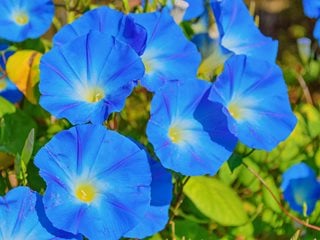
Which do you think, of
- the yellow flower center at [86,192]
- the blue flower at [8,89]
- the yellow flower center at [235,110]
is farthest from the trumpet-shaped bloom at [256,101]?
the blue flower at [8,89]

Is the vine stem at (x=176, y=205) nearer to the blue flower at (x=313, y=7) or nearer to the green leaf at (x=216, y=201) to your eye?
the green leaf at (x=216, y=201)

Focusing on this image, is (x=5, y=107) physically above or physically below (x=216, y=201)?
above

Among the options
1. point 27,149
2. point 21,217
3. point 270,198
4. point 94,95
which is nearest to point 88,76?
point 94,95

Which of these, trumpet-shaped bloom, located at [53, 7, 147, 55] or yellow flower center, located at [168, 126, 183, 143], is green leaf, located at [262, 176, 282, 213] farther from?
trumpet-shaped bloom, located at [53, 7, 147, 55]

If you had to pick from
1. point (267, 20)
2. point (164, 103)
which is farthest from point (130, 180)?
point (267, 20)

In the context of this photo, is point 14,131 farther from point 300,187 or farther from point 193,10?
point 300,187

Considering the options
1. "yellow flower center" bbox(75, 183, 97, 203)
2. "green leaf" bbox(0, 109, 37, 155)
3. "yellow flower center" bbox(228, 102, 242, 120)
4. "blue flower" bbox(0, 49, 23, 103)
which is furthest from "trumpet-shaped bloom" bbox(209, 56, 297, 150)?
"blue flower" bbox(0, 49, 23, 103)
